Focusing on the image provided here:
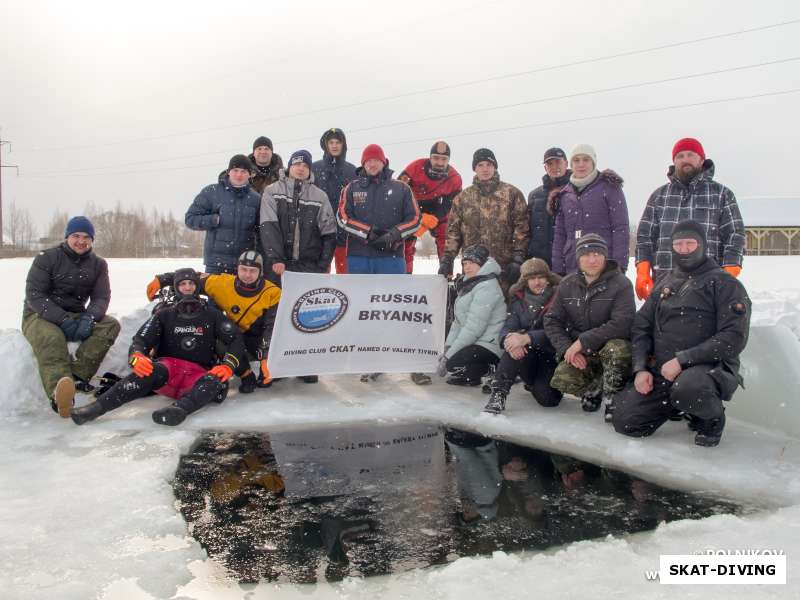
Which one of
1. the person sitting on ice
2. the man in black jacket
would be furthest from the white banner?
the man in black jacket

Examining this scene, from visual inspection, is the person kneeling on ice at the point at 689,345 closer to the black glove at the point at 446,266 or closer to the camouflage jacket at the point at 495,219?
the camouflage jacket at the point at 495,219

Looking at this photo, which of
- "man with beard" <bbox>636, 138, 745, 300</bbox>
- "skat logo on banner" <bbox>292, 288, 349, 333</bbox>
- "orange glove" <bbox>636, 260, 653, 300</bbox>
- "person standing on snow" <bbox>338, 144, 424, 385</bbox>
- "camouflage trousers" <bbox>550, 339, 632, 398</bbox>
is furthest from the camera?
"person standing on snow" <bbox>338, 144, 424, 385</bbox>

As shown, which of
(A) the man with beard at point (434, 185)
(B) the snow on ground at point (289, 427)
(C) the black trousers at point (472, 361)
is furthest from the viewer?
(A) the man with beard at point (434, 185)

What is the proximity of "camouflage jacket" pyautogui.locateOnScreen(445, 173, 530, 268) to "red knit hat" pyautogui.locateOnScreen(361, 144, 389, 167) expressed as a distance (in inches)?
35.1

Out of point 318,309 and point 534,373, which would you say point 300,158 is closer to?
point 318,309

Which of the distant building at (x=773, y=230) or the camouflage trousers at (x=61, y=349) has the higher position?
the distant building at (x=773, y=230)

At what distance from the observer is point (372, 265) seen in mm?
6406

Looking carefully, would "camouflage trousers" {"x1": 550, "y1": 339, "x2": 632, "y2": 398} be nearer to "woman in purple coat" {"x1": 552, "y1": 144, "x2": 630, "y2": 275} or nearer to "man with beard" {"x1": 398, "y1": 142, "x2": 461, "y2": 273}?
"woman in purple coat" {"x1": 552, "y1": 144, "x2": 630, "y2": 275}

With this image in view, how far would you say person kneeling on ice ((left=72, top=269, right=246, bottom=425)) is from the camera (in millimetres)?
5089

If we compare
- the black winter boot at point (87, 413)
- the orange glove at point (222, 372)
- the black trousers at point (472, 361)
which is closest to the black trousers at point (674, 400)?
the black trousers at point (472, 361)

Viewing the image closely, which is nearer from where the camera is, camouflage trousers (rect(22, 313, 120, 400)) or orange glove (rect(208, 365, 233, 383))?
orange glove (rect(208, 365, 233, 383))

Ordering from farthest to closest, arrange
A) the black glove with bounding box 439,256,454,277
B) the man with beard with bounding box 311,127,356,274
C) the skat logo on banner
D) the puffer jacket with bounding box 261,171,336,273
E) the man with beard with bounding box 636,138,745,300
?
1. the man with beard with bounding box 311,127,356,274
2. the black glove with bounding box 439,256,454,277
3. the puffer jacket with bounding box 261,171,336,273
4. the skat logo on banner
5. the man with beard with bounding box 636,138,745,300

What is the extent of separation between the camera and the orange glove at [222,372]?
5.19 metres

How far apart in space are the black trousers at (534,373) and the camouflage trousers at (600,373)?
241mm
